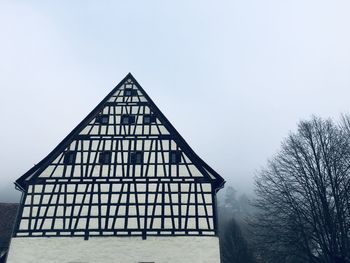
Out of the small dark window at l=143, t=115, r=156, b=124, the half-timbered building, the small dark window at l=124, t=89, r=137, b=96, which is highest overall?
the small dark window at l=124, t=89, r=137, b=96

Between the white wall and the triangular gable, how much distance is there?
351 centimetres

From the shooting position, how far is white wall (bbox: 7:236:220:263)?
15.8 metres

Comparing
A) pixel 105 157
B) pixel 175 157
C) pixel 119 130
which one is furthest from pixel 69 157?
pixel 175 157

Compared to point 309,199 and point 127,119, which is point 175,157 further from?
point 309,199

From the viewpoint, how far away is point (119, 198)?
1709 cm

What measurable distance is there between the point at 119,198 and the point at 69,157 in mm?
4237

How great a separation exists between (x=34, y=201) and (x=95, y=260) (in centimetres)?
500

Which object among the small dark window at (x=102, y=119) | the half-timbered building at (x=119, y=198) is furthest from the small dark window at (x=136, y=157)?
the small dark window at (x=102, y=119)

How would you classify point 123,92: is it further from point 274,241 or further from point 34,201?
point 274,241

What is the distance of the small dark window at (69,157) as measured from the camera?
18203 mm

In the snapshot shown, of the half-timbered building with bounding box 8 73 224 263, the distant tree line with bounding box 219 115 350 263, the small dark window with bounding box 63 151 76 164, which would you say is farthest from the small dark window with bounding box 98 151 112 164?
the distant tree line with bounding box 219 115 350 263

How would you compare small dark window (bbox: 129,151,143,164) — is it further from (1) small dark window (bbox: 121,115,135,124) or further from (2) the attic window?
(2) the attic window

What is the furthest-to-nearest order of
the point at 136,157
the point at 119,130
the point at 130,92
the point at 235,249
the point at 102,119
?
the point at 235,249 → the point at 130,92 → the point at 102,119 → the point at 119,130 → the point at 136,157

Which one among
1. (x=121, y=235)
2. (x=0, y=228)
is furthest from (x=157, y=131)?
(x=0, y=228)
